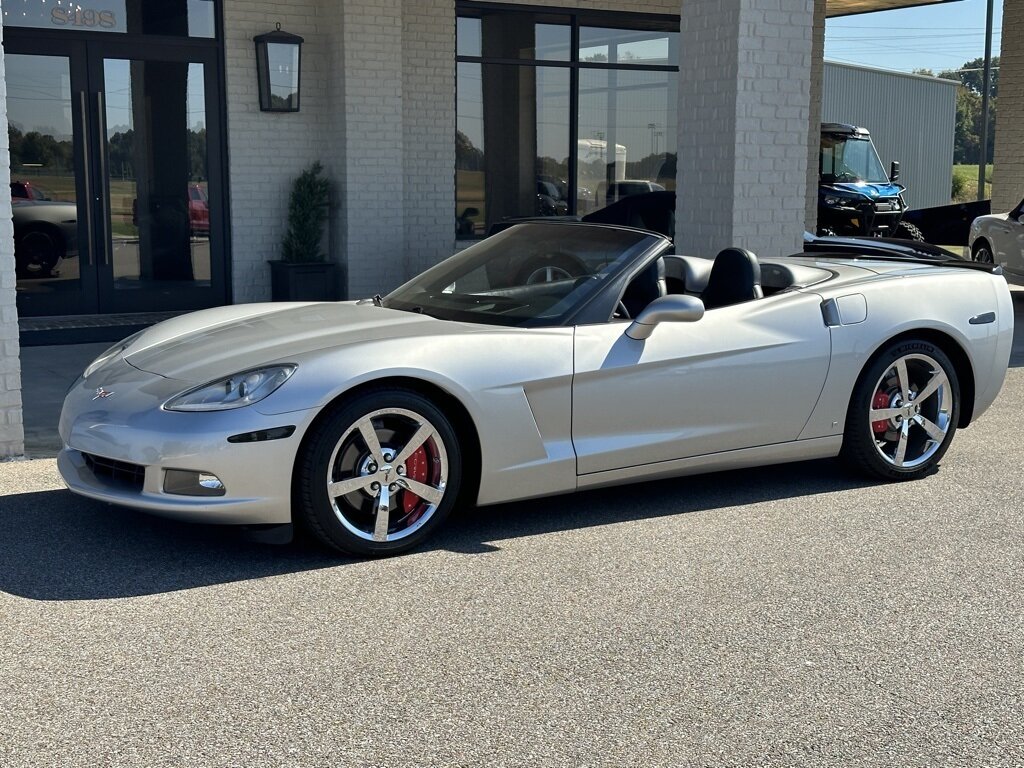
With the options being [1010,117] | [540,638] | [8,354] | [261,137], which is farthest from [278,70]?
[1010,117]

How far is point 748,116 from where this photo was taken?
896 cm

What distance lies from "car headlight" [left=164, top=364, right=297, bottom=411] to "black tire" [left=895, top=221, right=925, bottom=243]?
63.1 feet

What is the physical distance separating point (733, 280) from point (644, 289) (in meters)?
0.47

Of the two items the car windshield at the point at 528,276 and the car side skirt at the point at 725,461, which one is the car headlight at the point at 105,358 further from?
the car side skirt at the point at 725,461

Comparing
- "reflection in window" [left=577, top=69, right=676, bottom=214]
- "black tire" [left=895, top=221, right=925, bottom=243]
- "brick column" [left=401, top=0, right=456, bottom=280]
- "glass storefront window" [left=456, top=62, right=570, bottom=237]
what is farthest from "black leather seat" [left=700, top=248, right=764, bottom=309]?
"black tire" [left=895, top=221, right=925, bottom=243]

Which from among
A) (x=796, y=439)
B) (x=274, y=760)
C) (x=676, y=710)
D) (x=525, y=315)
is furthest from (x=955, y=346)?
(x=274, y=760)

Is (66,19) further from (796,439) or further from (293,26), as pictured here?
(796,439)

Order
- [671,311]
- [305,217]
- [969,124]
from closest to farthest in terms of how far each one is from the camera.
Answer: [671,311] < [305,217] < [969,124]

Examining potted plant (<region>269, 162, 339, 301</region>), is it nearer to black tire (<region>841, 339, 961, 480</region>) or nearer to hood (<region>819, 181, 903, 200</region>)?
Answer: black tire (<region>841, 339, 961, 480</region>)

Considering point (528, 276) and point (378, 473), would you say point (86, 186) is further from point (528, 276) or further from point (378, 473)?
point (378, 473)

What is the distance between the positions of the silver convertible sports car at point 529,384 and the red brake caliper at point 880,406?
0.4 inches

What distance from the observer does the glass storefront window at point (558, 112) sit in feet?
45.9

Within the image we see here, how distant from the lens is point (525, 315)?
5.36 metres

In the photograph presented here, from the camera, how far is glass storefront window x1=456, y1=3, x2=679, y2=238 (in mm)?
13992
